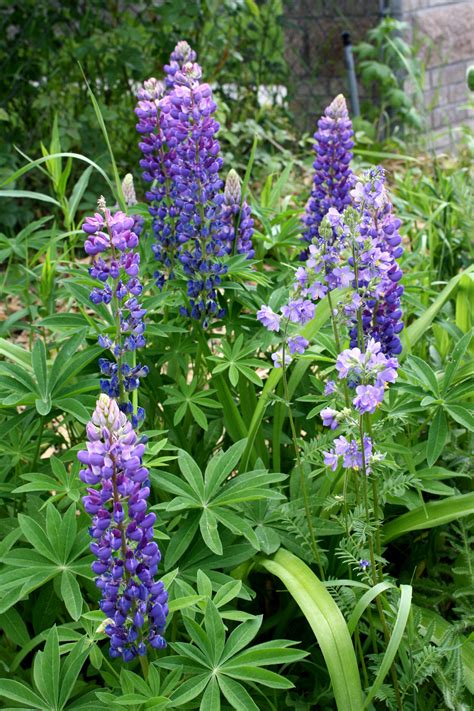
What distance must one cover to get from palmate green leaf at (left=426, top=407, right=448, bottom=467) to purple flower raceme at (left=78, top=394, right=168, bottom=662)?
75 cm

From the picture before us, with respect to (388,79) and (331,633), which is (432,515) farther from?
(388,79)

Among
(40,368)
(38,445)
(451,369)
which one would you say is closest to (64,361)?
(40,368)

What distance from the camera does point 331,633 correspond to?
1642 mm

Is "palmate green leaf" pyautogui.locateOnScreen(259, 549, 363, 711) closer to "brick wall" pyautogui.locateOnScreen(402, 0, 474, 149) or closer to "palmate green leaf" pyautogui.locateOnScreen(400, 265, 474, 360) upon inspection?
"palmate green leaf" pyautogui.locateOnScreen(400, 265, 474, 360)

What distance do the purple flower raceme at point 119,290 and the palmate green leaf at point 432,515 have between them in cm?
67

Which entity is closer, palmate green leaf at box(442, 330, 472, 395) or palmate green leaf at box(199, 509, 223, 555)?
palmate green leaf at box(199, 509, 223, 555)

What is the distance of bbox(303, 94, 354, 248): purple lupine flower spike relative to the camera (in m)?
2.55

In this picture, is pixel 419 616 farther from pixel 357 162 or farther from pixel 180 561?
pixel 357 162

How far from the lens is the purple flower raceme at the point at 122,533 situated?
4.24 feet

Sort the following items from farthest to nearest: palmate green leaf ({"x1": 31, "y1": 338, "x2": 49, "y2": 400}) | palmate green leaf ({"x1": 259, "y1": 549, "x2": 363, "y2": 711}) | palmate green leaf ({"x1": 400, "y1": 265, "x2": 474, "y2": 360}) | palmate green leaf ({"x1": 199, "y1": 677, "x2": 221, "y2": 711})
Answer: palmate green leaf ({"x1": 400, "y1": 265, "x2": 474, "y2": 360}) < palmate green leaf ({"x1": 31, "y1": 338, "x2": 49, "y2": 400}) < palmate green leaf ({"x1": 259, "y1": 549, "x2": 363, "y2": 711}) < palmate green leaf ({"x1": 199, "y1": 677, "x2": 221, "y2": 711})

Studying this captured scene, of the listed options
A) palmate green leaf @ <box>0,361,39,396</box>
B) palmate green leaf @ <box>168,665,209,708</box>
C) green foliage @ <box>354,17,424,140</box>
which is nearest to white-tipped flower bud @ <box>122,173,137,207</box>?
palmate green leaf @ <box>0,361,39,396</box>

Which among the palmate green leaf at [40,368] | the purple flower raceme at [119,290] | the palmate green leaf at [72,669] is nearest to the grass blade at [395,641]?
the palmate green leaf at [72,669]

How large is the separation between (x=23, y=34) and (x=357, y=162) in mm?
2176

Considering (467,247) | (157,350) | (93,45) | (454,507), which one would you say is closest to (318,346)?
(157,350)
